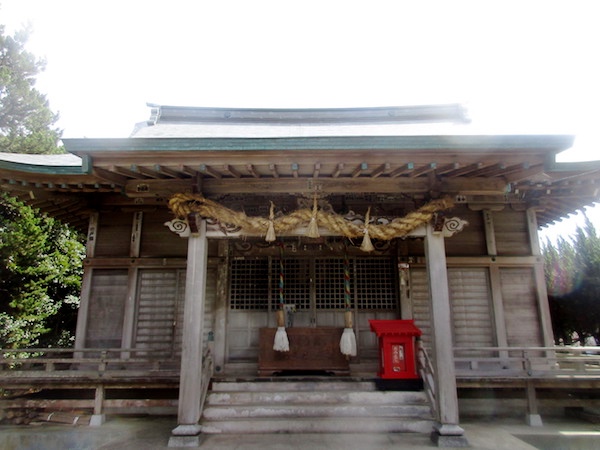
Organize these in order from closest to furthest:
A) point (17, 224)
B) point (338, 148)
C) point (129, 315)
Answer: point (338, 148)
point (129, 315)
point (17, 224)

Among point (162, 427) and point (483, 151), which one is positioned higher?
point (483, 151)

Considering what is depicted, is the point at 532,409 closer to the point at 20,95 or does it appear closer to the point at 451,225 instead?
the point at 451,225

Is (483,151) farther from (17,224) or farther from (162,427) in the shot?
(17,224)

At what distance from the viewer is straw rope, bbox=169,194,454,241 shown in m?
6.12

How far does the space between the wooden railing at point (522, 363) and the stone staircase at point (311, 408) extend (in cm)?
158

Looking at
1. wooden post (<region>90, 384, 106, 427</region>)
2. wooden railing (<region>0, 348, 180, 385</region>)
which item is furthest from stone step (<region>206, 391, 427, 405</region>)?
wooden post (<region>90, 384, 106, 427</region>)

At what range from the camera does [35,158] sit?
282 inches

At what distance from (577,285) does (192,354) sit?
1415 centimetres

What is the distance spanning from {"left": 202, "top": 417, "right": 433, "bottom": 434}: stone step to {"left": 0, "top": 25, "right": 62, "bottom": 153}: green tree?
53.8 feet

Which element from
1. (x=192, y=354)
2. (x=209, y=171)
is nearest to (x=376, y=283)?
(x=192, y=354)

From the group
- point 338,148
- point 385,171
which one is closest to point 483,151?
point 385,171

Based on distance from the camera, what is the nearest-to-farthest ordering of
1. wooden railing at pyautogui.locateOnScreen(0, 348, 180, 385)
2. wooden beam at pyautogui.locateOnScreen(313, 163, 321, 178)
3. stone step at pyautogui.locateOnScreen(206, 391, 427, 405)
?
1. wooden beam at pyautogui.locateOnScreen(313, 163, 321, 178)
2. stone step at pyautogui.locateOnScreen(206, 391, 427, 405)
3. wooden railing at pyautogui.locateOnScreen(0, 348, 180, 385)

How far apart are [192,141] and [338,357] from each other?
4982 millimetres

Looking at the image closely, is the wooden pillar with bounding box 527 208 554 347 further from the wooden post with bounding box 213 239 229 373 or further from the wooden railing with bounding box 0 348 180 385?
the wooden railing with bounding box 0 348 180 385
